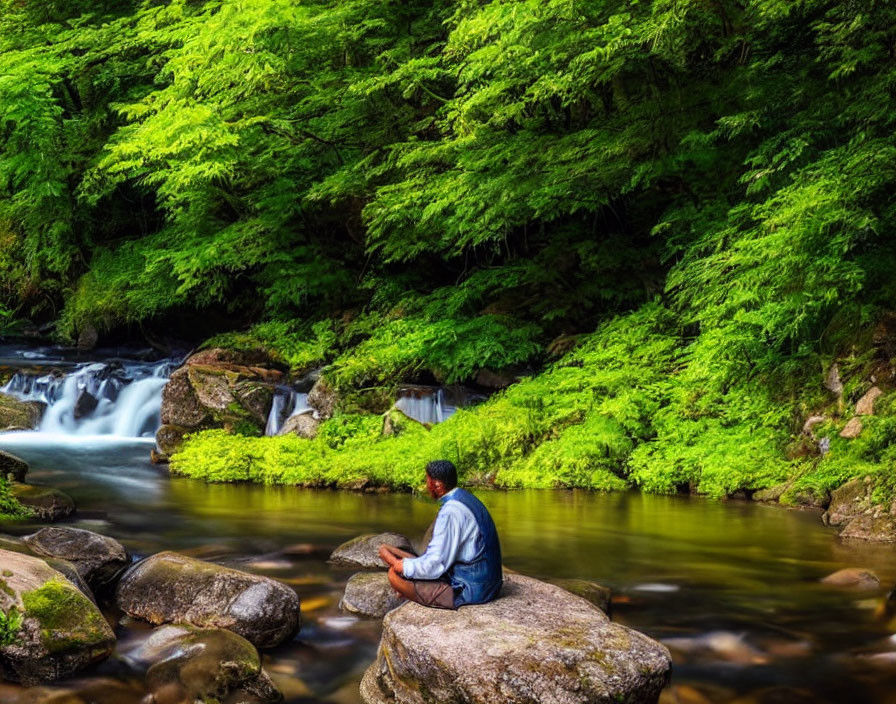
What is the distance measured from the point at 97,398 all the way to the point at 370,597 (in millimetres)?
11893

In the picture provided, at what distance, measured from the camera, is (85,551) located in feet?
18.6

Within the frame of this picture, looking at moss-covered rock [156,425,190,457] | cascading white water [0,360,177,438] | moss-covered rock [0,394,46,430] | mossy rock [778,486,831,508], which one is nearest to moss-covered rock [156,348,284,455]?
moss-covered rock [156,425,190,457]

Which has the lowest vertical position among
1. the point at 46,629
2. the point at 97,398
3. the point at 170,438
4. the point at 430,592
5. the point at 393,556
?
the point at 46,629

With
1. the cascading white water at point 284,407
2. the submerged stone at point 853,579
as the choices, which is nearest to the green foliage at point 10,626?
the submerged stone at point 853,579

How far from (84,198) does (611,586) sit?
1932cm

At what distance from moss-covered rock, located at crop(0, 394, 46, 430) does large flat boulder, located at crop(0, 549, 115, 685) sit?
11574 mm

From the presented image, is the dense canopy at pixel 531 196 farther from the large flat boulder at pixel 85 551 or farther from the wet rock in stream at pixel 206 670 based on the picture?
the wet rock in stream at pixel 206 670

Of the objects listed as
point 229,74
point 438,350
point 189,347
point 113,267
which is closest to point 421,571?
point 438,350

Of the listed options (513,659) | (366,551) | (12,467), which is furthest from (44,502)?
(513,659)

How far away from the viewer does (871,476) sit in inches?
302

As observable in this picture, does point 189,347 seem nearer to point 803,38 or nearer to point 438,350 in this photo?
point 438,350

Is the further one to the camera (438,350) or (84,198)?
(84,198)

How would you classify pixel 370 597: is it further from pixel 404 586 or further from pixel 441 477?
pixel 441 477

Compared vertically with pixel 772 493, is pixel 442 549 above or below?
below
